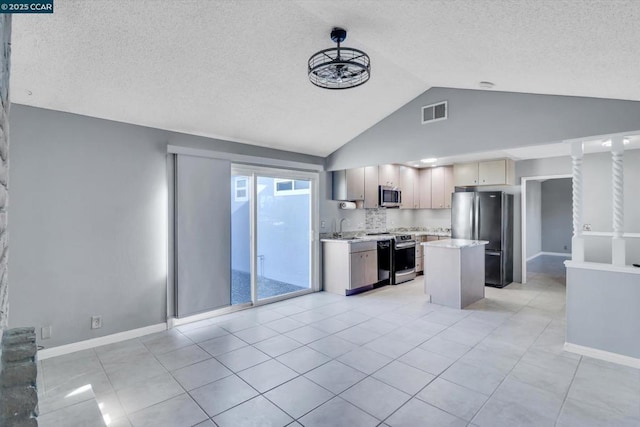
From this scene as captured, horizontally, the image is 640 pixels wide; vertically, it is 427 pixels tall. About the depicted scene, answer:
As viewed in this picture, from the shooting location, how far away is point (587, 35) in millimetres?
1824

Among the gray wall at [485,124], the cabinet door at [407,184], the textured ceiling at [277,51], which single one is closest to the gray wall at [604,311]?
the gray wall at [485,124]

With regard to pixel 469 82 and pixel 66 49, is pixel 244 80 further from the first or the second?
pixel 469 82

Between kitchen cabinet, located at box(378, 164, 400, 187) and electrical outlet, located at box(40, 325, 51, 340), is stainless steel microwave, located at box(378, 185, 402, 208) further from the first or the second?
electrical outlet, located at box(40, 325, 51, 340)

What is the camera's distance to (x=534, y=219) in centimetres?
939

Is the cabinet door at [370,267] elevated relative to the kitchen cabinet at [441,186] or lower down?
lower down

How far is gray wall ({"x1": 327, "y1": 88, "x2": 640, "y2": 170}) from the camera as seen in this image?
3023mm

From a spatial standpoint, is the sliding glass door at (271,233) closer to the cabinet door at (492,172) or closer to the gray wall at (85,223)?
the gray wall at (85,223)

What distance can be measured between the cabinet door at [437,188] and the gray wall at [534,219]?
347 cm

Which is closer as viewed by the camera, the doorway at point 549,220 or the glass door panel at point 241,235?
the glass door panel at point 241,235

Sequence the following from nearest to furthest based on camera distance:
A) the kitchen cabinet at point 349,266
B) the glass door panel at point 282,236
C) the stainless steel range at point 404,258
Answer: the glass door panel at point 282,236, the kitchen cabinet at point 349,266, the stainless steel range at point 404,258

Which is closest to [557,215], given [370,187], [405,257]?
[405,257]

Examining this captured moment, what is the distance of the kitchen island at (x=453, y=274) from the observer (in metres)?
4.61

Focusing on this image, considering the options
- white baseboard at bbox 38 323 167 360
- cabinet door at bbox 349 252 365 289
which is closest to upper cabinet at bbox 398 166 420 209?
cabinet door at bbox 349 252 365 289

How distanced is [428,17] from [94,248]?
12.4ft
